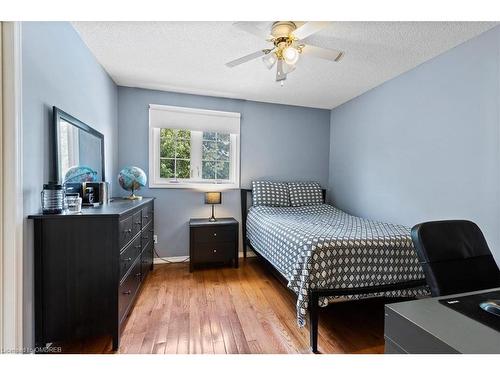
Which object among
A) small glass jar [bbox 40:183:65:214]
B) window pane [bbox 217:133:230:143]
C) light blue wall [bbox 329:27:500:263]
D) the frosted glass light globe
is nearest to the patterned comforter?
light blue wall [bbox 329:27:500:263]

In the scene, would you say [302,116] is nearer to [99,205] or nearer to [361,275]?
[361,275]

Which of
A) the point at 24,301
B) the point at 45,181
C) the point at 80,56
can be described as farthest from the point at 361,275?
the point at 80,56

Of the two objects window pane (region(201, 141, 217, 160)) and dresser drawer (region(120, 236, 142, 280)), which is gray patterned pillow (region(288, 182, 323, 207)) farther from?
dresser drawer (region(120, 236, 142, 280))

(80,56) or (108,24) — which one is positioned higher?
(108,24)

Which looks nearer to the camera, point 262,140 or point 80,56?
point 80,56

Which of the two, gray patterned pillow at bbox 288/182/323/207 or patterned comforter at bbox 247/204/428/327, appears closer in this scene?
patterned comforter at bbox 247/204/428/327

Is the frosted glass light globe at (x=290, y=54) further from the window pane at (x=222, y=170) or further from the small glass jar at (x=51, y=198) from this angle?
the window pane at (x=222, y=170)

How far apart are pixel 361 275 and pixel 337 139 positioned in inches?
99.0

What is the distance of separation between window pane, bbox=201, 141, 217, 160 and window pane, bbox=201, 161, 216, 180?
7 cm

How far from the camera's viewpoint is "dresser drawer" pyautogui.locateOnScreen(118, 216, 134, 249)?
4.93 ft

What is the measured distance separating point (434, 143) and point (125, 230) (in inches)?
109

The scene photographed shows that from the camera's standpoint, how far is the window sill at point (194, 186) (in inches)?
120

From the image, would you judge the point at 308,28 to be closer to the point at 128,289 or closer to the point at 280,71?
the point at 280,71
